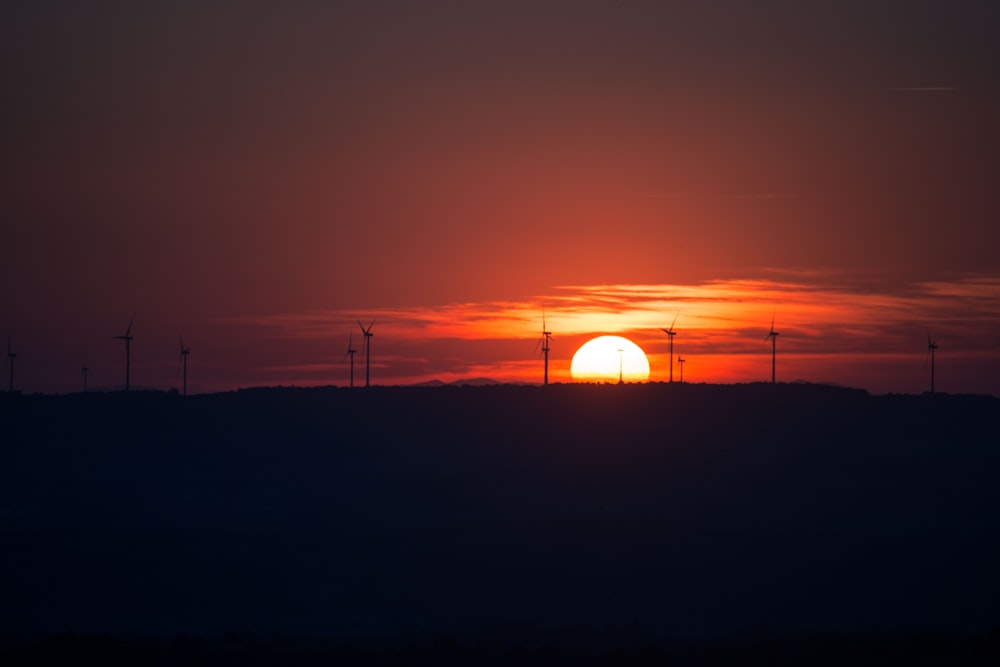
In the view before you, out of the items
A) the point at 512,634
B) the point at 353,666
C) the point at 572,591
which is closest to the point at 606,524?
the point at 572,591

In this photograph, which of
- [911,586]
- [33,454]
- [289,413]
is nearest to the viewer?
[911,586]

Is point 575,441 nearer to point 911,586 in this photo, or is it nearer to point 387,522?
point 387,522

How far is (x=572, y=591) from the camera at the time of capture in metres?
84.7

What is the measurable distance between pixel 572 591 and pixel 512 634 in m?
16.4

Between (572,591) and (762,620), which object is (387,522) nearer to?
(572,591)

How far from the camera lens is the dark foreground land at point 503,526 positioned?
226ft

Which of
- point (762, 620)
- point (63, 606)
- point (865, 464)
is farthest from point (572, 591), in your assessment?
point (865, 464)

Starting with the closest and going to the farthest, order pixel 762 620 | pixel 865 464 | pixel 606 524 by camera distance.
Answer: pixel 762 620 < pixel 606 524 < pixel 865 464

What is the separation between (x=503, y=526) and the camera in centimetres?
9712

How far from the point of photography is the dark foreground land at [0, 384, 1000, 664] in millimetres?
68938

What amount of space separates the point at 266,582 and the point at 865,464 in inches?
1966

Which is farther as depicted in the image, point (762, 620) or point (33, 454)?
point (33, 454)

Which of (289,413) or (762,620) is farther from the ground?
(289,413)

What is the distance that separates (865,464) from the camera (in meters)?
112
